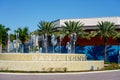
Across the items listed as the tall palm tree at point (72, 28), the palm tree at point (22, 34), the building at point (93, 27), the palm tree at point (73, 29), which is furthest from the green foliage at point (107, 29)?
the palm tree at point (22, 34)

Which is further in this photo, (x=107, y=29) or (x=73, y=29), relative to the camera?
(x=73, y=29)

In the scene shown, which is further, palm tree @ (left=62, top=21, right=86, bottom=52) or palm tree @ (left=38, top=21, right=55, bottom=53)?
palm tree @ (left=38, top=21, right=55, bottom=53)

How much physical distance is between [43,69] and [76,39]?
30.6 metres

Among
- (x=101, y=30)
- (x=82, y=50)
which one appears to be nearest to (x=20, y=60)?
(x=101, y=30)

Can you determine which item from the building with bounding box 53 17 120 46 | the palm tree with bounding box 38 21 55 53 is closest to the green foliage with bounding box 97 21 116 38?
the building with bounding box 53 17 120 46

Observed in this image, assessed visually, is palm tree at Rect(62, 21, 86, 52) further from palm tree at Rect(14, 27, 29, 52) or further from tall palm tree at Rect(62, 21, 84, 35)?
palm tree at Rect(14, 27, 29, 52)

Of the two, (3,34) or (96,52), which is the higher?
(3,34)

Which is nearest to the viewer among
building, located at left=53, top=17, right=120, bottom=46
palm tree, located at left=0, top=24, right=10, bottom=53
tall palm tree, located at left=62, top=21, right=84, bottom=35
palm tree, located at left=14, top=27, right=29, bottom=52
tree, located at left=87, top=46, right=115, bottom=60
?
tall palm tree, located at left=62, top=21, right=84, bottom=35

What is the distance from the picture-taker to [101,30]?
58.7 meters

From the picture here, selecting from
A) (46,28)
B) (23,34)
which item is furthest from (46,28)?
(23,34)

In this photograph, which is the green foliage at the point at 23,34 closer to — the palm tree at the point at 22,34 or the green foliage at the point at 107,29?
the palm tree at the point at 22,34

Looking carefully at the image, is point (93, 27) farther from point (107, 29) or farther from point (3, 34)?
point (3, 34)

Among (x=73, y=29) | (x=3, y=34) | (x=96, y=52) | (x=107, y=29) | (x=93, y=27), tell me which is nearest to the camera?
(x=107, y=29)

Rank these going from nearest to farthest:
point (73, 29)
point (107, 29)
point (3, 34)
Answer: point (107, 29) < point (73, 29) < point (3, 34)
